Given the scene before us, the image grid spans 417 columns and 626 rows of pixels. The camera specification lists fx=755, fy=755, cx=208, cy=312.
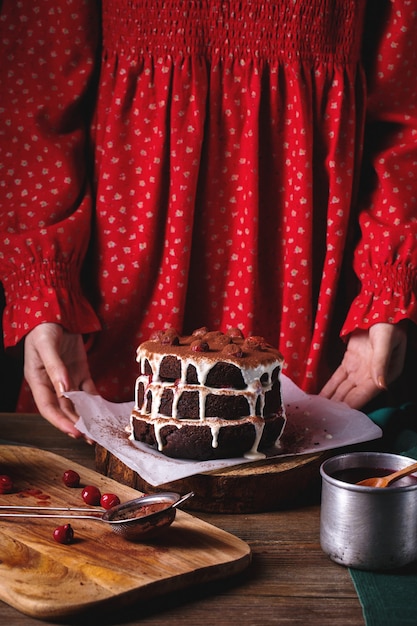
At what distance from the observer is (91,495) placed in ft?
3.79

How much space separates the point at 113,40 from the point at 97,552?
1.15 m

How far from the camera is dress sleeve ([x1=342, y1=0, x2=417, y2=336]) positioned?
5.22ft

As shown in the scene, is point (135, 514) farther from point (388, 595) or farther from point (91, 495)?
point (388, 595)

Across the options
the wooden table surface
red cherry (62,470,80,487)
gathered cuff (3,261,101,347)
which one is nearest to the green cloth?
the wooden table surface

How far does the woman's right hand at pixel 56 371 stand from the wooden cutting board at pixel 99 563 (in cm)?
31

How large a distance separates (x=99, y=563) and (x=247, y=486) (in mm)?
315

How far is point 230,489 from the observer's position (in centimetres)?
117

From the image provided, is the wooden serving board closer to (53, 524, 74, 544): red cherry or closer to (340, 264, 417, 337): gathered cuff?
(53, 524, 74, 544): red cherry

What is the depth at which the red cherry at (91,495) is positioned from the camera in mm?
1153

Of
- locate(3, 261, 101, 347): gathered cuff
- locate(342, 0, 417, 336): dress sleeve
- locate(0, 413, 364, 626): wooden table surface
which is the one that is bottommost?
locate(0, 413, 364, 626): wooden table surface

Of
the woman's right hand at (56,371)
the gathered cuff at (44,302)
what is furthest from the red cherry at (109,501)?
the gathered cuff at (44,302)

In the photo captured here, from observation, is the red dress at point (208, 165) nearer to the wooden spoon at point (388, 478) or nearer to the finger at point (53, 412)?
the finger at point (53, 412)

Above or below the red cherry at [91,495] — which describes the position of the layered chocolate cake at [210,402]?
above

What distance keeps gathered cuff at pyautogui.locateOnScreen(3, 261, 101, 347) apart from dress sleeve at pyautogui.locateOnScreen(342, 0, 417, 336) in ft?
1.87
